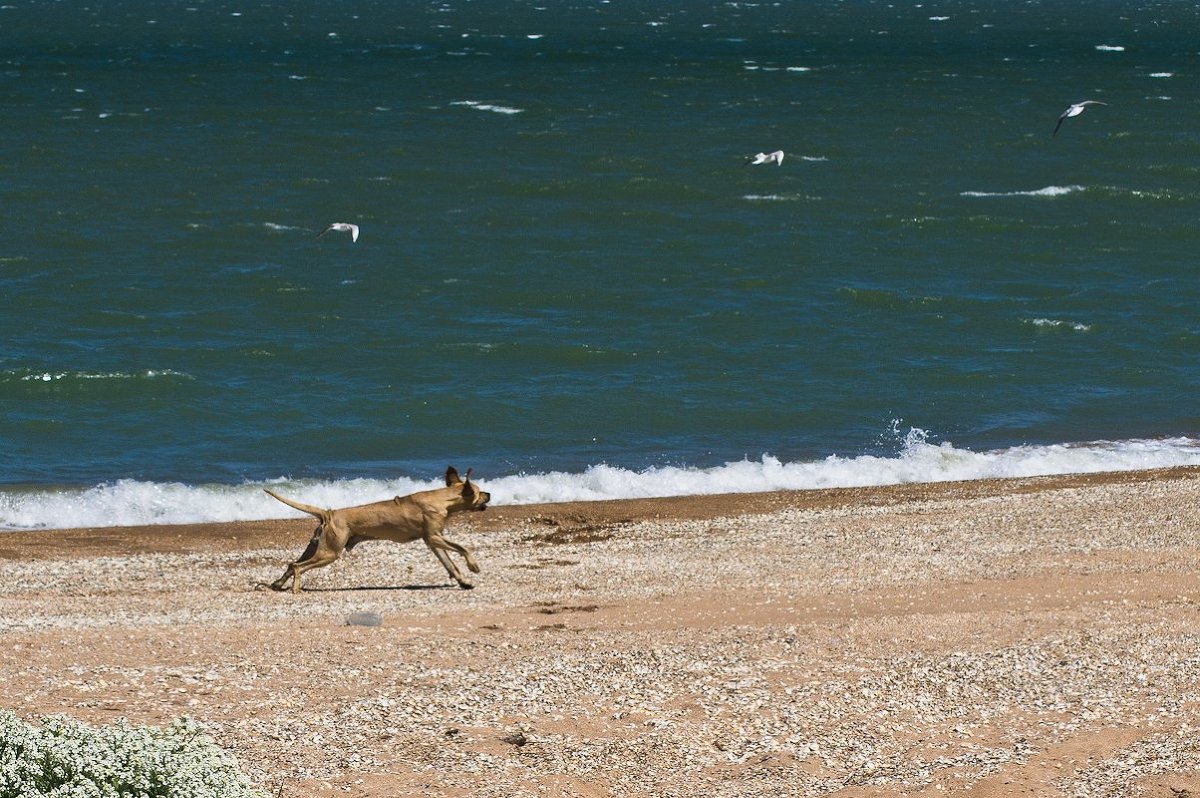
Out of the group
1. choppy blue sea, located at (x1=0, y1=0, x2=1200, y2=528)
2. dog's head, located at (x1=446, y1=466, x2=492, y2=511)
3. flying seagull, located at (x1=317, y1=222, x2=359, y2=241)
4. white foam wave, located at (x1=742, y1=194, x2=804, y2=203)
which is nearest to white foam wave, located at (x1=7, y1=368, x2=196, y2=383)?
choppy blue sea, located at (x1=0, y1=0, x2=1200, y2=528)

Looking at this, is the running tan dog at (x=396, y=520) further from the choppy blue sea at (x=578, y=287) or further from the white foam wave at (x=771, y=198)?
the white foam wave at (x=771, y=198)

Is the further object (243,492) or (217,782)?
(243,492)

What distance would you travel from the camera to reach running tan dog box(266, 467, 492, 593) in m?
16.4

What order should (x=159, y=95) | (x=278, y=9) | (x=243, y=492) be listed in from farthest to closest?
(x=278, y=9) → (x=159, y=95) → (x=243, y=492)

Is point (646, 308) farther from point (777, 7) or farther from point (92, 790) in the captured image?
point (777, 7)

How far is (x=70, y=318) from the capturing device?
3472 cm

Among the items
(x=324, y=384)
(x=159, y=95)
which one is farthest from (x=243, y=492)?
(x=159, y=95)

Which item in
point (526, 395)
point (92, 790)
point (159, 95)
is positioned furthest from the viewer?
point (159, 95)

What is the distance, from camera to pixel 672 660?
42.3 feet

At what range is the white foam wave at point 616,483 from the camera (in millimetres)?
23297

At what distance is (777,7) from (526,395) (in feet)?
407

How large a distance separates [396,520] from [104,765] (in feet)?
27.1

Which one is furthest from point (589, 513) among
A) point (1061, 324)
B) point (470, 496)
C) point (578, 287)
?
point (578, 287)

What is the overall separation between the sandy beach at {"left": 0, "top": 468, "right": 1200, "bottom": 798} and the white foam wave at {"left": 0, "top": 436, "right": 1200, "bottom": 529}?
317 centimetres
